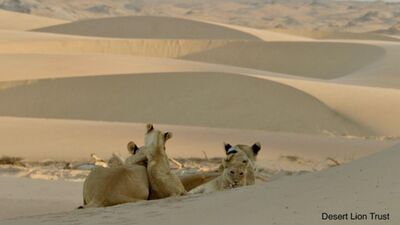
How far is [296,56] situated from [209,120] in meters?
17.6

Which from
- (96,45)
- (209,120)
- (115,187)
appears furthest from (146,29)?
(115,187)

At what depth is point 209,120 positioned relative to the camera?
20.8 metres

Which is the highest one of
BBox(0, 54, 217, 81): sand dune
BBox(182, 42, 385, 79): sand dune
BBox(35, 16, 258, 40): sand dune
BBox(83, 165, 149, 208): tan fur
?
BBox(35, 16, 258, 40): sand dune

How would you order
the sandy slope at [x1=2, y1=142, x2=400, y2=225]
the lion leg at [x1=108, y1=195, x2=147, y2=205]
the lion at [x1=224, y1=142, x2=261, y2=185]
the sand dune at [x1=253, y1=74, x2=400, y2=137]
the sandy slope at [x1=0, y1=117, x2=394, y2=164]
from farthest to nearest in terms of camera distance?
the sand dune at [x1=253, y1=74, x2=400, y2=137], the sandy slope at [x1=0, y1=117, x2=394, y2=164], the lion at [x1=224, y1=142, x2=261, y2=185], the lion leg at [x1=108, y1=195, x2=147, y2=205], the sandy slope at [x1=2, y1=142, x2=400, y2=225]

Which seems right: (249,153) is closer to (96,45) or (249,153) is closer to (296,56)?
(96,45)

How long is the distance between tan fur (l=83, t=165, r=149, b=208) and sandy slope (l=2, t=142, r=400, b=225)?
527mm

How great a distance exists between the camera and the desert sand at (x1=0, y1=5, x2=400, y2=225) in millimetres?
5879

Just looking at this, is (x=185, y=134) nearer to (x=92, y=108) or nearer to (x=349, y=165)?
(x=92, y=108)

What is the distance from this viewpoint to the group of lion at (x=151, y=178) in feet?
22.9

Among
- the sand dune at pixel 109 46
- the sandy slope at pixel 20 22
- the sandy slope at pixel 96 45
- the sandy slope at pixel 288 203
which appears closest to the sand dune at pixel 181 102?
the sandy slope at pixel 96 45

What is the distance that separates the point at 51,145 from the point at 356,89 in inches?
414

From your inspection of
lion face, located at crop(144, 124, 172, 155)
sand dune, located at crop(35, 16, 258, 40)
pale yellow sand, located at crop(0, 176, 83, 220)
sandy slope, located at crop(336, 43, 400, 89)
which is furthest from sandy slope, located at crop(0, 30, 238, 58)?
lion face, located at crop(144, 124, 172, 155)

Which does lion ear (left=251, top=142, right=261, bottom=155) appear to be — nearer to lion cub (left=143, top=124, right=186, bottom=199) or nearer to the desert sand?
the desert sand

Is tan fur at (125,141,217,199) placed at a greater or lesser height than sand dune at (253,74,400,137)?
lesser
